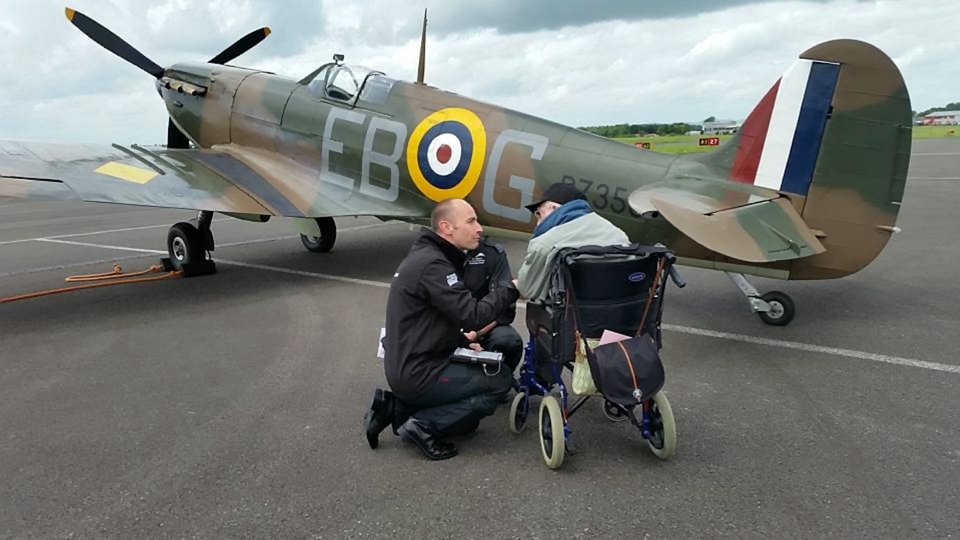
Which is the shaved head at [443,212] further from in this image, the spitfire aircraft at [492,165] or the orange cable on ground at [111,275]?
the orange cable on ground at [111,275]

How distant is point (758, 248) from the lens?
4250 mm

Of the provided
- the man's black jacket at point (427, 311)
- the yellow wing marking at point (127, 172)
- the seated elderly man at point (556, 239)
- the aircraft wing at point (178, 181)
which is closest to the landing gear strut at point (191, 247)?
the aircraft wing at point (178, 181)

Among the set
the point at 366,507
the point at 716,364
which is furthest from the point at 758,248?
the point at 366,507

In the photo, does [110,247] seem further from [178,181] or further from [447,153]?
[447,153]

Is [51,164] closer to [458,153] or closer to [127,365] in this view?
[127,365]

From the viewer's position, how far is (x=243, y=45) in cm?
1130

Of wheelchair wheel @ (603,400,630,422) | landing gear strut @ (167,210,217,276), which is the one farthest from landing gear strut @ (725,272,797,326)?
landing gear strut @ (167,210,217,276)

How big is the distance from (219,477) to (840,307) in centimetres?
548

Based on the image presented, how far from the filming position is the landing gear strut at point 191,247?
305 inches

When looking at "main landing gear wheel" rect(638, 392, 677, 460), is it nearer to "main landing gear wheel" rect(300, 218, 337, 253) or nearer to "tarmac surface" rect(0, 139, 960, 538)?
"tarmac surface" rect(0, 139, 960, 538)

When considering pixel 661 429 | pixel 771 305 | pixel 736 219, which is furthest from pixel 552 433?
pixel 771 305

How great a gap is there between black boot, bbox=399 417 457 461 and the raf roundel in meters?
3.89

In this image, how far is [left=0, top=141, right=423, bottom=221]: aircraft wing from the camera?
21.2 ft

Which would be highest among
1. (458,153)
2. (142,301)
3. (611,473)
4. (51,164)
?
(458,153)
